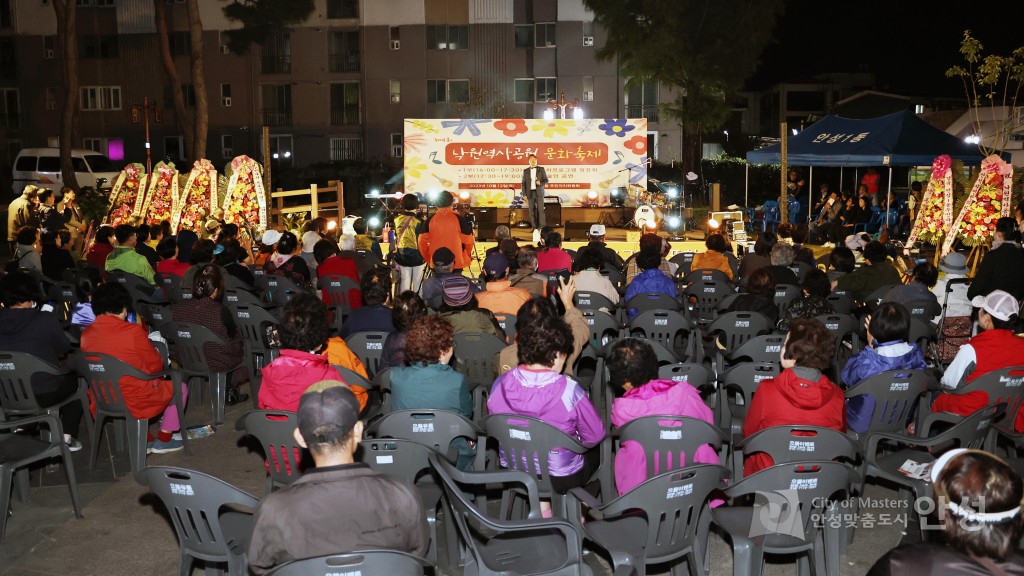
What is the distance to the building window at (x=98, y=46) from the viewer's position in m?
37.7

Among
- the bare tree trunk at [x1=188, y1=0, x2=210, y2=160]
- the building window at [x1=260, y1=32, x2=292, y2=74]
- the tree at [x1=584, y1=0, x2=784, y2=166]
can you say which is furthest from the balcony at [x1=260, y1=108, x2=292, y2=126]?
the tree at [x1=584, y1=0, x2=784, y2=166]

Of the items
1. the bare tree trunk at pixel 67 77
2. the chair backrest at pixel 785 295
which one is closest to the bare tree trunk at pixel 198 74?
the bare tree trunk at pixel 67 77

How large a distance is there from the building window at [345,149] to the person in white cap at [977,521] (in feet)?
118

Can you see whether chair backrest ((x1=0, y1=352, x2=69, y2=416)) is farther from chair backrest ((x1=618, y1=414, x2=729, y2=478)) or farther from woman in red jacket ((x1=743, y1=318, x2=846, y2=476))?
woman in red jacket ((x1=743, y1=318, x2=846, y2=476))

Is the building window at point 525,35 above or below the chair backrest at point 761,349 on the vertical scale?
above

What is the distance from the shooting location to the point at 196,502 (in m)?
3.34

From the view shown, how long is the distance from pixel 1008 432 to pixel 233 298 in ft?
18.7

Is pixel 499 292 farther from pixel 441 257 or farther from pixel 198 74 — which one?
pixel 198 74

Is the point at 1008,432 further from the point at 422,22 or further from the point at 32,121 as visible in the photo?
the point at 32,121

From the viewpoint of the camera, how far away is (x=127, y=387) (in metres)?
5.36

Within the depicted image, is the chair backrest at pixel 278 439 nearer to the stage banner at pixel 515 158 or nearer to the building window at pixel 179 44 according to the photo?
the stage banner at pixel 515 158

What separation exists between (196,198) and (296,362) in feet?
33.0

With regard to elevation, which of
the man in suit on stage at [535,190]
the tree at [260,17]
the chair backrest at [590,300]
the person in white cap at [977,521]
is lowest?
the chair backrest at [590,300]

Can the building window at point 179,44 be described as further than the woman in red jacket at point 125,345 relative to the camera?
Yes
